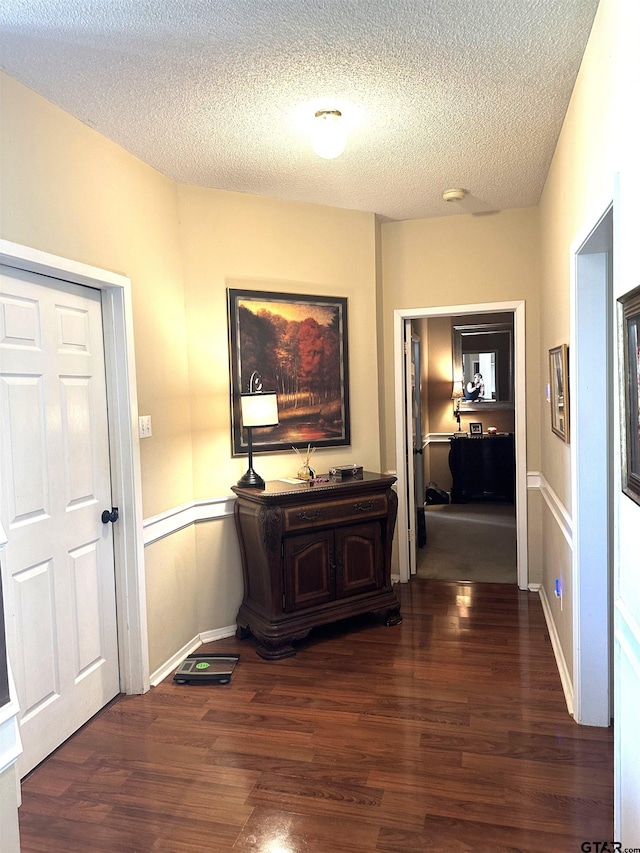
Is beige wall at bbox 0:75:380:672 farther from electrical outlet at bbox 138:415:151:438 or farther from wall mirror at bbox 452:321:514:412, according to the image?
wall mirror at bbox 452:321:514:412

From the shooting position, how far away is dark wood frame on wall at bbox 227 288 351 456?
12.5 feet

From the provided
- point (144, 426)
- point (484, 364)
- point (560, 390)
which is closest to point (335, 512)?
point (144, 426)

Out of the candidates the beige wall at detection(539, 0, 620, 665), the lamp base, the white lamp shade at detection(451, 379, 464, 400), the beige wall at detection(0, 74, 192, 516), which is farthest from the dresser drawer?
the white lamp shade at detection(451, 379, 464, 400)

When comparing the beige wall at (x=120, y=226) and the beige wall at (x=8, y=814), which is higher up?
the beige wall at (x=120, y=226)

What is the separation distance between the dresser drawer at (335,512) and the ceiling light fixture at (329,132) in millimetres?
1812

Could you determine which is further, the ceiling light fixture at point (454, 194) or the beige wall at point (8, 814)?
the ceiling light fixture at point (454, 194)

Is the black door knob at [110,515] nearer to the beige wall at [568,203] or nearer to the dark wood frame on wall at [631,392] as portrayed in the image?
the beige wall at [568,203]

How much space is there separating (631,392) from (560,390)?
5.23 ft

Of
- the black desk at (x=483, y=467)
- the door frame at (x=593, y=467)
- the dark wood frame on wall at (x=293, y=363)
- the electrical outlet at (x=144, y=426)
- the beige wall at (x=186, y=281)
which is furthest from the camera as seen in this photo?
the black desk at (x=483, y=467)

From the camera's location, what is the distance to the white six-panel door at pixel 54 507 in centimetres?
243

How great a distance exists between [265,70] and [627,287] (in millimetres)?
1597

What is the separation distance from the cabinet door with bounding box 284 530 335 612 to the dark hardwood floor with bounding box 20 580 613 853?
298mm

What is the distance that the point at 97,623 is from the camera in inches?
117

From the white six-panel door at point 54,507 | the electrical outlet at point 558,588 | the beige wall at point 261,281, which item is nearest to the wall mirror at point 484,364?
the beige wall at point 261,281
